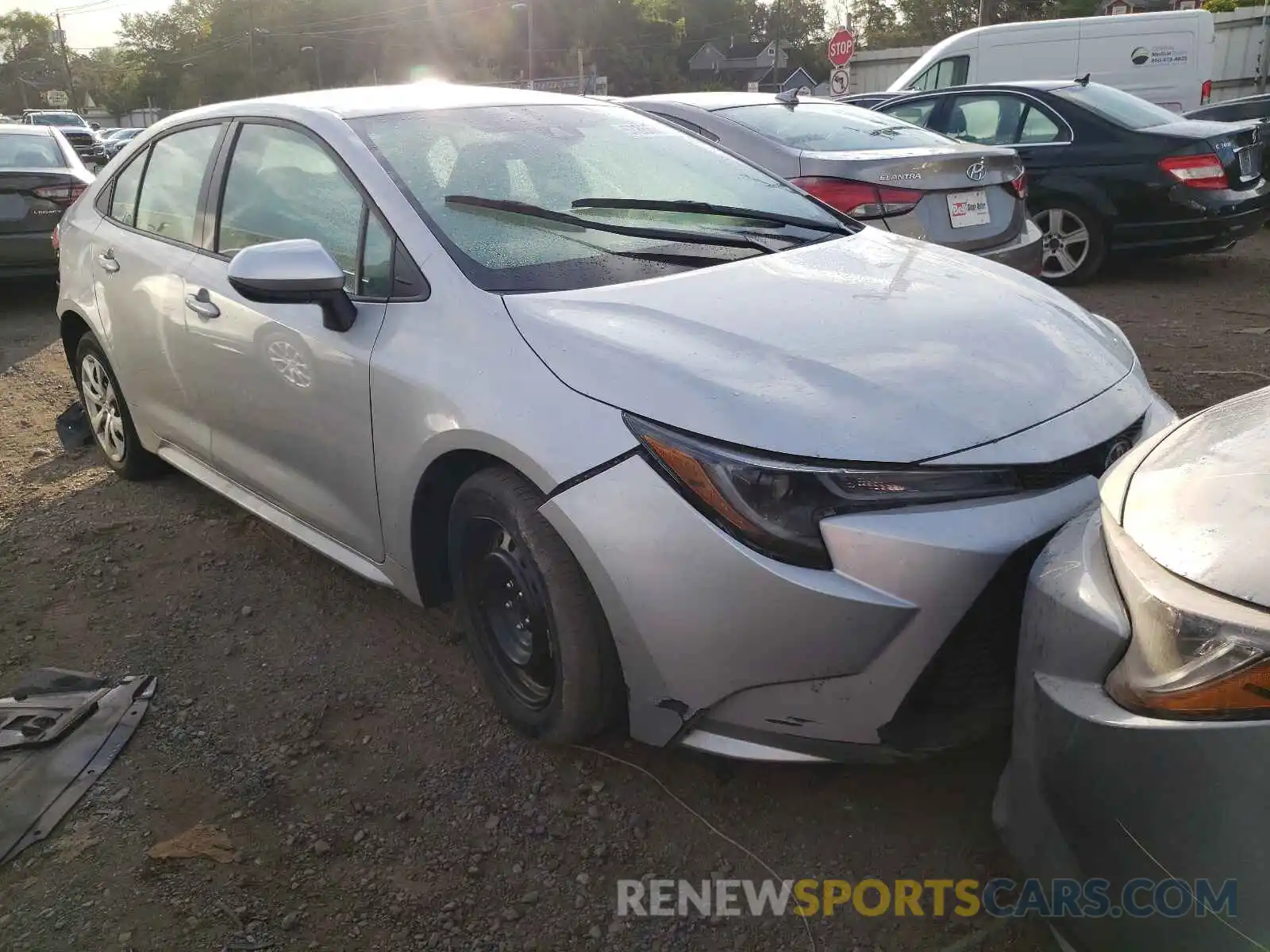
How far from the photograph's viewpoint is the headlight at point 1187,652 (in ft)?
4.37

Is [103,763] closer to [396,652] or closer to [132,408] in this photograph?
[396,652]

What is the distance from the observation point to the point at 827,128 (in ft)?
18.8

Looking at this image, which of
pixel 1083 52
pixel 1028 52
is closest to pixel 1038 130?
pixel 1028 52

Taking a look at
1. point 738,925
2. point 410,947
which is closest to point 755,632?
point 738,925

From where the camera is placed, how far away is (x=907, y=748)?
204 cm

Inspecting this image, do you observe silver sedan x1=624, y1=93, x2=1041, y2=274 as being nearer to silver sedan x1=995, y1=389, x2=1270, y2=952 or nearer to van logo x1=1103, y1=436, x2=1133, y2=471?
van logo x1=1103, y1=436, x2=1133, y2=471

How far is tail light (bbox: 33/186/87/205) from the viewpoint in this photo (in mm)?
8164

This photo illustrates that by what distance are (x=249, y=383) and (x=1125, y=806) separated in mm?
2637

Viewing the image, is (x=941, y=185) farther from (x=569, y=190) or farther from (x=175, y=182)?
(x=175, y=182)

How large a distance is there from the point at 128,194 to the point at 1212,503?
404cm

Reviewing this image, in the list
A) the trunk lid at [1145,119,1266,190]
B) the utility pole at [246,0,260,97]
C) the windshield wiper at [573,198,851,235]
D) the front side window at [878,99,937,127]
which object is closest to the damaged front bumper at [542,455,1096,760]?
the windshield wiper at [573,198,851,235]

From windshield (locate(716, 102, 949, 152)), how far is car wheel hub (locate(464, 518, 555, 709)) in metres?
3.67

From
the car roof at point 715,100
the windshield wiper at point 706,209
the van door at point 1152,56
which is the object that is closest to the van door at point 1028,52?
the van door at point 1152,56

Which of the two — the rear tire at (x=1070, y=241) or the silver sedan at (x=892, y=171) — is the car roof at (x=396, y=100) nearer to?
the silver sedan at (x=892, y=171)
